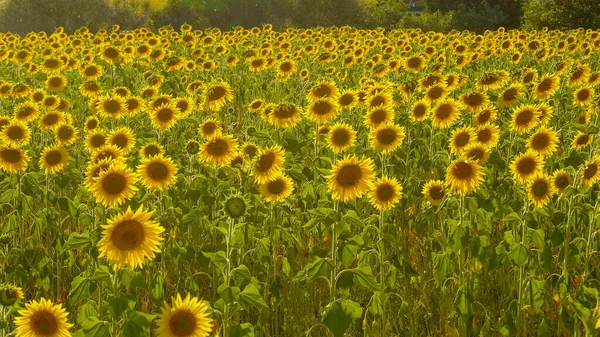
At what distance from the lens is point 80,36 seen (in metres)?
16.1

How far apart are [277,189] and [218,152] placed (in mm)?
738

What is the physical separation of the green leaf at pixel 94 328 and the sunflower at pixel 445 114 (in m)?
3.77

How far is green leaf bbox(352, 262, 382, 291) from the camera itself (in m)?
3.55

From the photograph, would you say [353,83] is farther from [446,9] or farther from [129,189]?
[446,9]

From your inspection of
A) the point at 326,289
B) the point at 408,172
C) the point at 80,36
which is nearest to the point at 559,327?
the point at 326,289

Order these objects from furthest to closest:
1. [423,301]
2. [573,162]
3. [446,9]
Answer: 1. [446,9]
2. [573,162]
3. [423,301]

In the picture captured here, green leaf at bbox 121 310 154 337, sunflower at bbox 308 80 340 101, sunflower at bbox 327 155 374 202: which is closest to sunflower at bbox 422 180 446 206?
sunflower at bbox 327 155 374 202

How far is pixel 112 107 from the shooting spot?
6883 mm

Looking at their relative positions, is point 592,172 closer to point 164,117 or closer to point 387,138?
point 387,138

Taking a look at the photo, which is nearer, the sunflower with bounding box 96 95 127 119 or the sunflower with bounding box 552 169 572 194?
the sunflower with bounding box 552 169 572 194

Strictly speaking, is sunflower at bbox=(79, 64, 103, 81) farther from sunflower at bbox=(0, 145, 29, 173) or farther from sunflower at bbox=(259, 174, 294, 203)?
sunflower at bbox=(259, 174, 294, 203)

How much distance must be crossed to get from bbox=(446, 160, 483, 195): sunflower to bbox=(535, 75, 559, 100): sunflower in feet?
9.65

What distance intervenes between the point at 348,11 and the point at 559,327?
2641cm

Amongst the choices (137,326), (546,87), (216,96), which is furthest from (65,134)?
(546,87)
